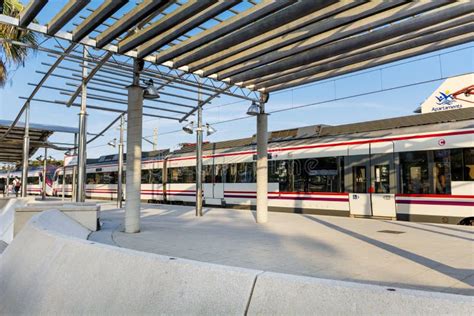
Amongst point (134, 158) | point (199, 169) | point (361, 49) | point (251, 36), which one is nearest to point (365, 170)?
point (361, 49)

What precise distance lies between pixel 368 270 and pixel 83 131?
1051 cm

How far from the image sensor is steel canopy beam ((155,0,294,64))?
6848 millimetres

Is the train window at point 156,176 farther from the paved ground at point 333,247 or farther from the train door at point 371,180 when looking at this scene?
the train door at point 371,180

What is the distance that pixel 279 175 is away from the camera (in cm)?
1698

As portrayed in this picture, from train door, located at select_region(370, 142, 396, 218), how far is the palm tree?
1120 centimetres

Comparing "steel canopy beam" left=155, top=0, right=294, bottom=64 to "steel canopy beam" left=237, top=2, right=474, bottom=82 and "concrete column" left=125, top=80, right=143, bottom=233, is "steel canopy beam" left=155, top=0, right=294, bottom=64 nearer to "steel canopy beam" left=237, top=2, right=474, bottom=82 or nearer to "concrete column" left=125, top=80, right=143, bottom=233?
"concrete column" left=125, top=80, right=143, bottom=233

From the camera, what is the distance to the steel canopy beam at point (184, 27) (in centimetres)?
691

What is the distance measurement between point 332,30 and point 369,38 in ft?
2.63

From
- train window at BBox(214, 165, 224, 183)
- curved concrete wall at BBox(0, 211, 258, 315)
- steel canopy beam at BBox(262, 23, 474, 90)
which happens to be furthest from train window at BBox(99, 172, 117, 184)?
curved concrete wall at BBox(0, 211, 258, 315)

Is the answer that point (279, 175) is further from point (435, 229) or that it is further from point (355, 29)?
point (355, 29)

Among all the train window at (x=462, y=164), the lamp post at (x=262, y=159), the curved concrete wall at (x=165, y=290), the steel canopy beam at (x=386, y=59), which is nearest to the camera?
the curved concrete wall at (x=165, y=290)

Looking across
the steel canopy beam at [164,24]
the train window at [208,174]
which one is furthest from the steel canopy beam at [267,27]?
the train window at [208,174]

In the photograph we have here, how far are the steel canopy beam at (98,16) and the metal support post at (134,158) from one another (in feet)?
6.83

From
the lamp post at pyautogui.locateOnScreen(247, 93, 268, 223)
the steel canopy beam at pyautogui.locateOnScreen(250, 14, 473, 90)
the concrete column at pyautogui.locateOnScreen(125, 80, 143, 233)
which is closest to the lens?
the steel canopy beam at pyautogui.locateOnScreen(250, 14, 473, 90)
